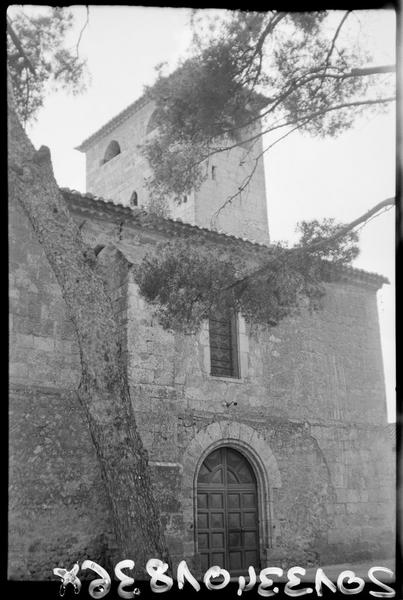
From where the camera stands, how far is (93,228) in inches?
382

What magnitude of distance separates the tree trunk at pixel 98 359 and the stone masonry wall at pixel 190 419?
9.60 ft

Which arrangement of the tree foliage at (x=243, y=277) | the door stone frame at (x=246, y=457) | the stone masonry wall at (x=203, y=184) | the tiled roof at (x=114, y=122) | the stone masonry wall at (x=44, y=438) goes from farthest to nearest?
the tiled roof at (x=114, y=122), the stone masonry wall at (x=203, y=184), the door stone frame at (x=246, y=457), the stone masonry wall at (x=44, y=438), the tree foliage at (x=243, y=277)

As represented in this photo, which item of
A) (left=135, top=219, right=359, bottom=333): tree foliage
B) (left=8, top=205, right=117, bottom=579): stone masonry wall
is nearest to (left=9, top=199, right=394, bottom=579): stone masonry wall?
(left=8, top=205, right=117, bottom=579): stone masonry wall

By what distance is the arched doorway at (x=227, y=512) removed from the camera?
988 centimetres

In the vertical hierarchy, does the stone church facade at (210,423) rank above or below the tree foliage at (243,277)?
below

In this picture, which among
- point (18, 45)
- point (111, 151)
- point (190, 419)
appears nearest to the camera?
point (18, 45)

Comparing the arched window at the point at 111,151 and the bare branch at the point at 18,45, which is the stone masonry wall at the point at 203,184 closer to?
the arched window at the point at 111,151

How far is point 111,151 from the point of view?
2016cm

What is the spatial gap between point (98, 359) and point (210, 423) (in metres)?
4.97

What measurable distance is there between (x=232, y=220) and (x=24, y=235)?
8944 millimetres

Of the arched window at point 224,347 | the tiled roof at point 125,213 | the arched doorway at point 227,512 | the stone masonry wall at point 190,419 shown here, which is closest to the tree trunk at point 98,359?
the tiled roof at point 125,213

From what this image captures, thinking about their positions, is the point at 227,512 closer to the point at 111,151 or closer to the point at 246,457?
the point at 246,457

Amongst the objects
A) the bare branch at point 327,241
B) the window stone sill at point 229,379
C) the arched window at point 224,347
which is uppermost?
the bare branch at point 327,241

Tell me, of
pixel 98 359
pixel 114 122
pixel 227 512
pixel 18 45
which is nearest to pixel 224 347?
pixel 227 512
